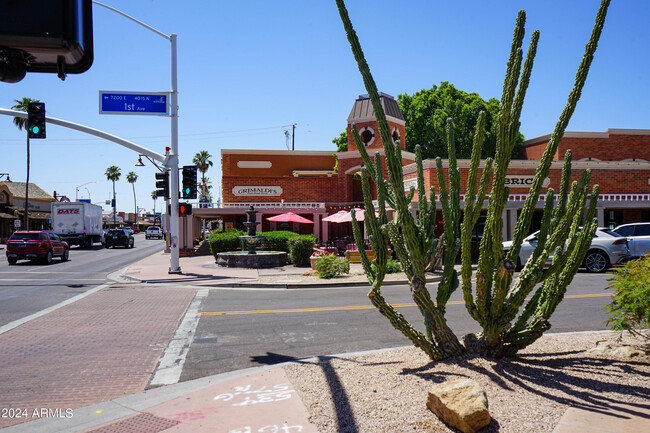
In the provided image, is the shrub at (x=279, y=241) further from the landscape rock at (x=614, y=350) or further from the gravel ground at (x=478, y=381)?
the landscape rock at (x=614, y=350)

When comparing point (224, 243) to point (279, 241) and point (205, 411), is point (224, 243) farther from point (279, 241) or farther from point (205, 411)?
point (205, 411)

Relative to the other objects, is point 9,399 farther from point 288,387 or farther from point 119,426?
point 288,387

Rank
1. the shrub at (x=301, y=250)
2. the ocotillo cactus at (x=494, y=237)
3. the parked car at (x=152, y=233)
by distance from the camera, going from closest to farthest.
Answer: the ocotillo cactus at (x=494, y=237) < the shrub at (x=301, y=250) < the parked car at (x=152, y=233)

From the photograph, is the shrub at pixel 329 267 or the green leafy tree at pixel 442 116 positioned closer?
the shrub at pixel 329 267

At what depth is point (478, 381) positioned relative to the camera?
4512 mm

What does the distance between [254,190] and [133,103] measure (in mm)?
18500

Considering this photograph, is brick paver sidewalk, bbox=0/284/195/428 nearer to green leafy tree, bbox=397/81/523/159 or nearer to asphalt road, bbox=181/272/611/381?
asphalt road, bbox=181/272/611/381

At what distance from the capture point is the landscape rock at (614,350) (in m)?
5.35

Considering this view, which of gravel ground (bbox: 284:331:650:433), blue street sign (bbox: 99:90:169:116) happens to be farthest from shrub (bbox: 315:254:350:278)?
gravel ground (bbox: 284:331:650:433)

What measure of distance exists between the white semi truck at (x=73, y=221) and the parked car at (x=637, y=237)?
125ft

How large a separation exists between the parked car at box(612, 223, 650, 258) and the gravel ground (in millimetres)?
13262

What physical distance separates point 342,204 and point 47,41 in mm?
34068

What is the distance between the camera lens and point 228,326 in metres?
8.78

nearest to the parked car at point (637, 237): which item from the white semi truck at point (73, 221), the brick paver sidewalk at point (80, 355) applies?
the brick paver sidewalk at point (80, 355)
